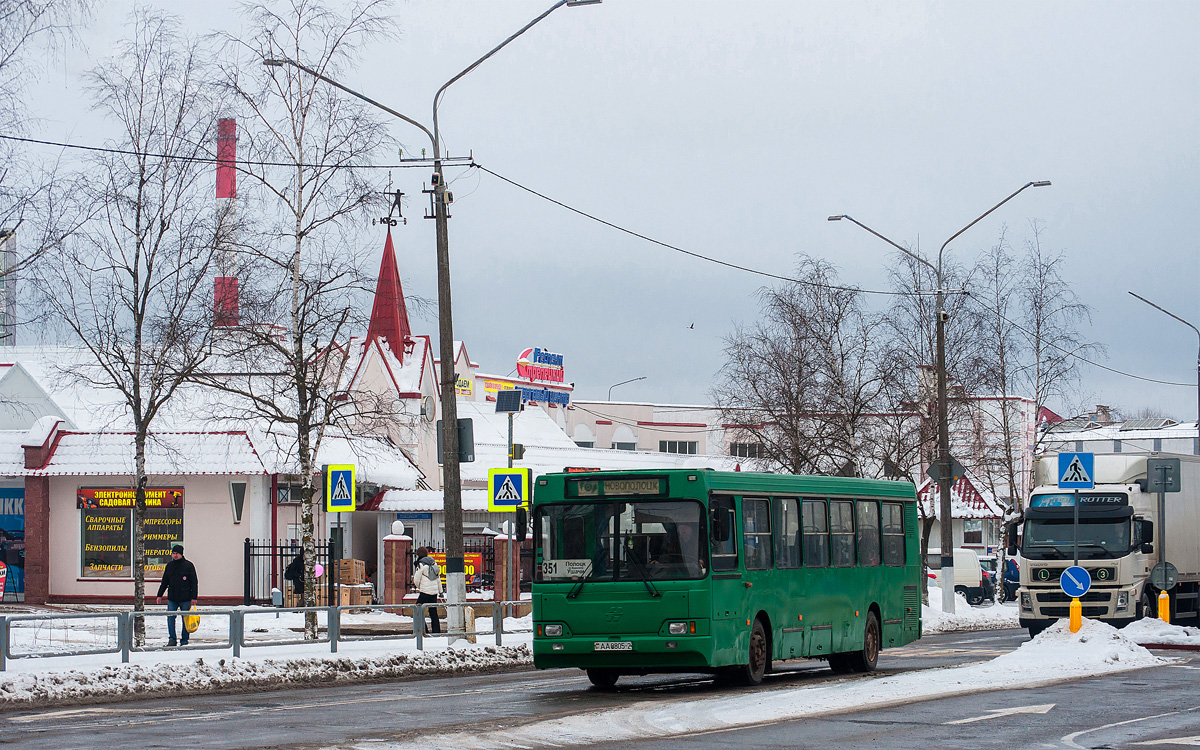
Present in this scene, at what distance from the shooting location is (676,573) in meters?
17.2

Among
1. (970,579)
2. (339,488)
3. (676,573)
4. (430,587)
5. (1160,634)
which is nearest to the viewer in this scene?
(676,573)

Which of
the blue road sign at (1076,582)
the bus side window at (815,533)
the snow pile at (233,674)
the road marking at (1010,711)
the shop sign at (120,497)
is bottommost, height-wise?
the snow pile at (233,674)

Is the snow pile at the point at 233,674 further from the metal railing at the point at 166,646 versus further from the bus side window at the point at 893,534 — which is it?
the bus side window at the point at 893,534

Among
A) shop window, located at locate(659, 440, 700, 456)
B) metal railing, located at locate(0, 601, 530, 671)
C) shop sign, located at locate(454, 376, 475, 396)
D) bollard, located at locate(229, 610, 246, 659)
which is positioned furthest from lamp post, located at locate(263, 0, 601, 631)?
shop window, located at locate(659, 440, 700, 456)

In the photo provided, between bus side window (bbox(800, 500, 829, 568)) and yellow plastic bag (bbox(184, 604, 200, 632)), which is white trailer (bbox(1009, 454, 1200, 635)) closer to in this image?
bus side window (bbox(800, 500, 829, 568))

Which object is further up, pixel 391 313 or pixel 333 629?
pixel 391 313

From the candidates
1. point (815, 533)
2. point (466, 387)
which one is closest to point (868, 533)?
point (815, 533)

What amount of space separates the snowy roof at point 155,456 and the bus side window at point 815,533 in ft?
67.6

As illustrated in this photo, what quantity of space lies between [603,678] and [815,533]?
11.8 feet

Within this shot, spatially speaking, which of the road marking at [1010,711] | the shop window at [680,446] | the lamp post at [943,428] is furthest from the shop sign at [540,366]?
the road marking at [1010,711]

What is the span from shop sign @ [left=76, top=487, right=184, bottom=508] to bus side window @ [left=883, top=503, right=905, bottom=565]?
21.8 m

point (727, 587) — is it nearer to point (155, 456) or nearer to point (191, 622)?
point (191, 622)

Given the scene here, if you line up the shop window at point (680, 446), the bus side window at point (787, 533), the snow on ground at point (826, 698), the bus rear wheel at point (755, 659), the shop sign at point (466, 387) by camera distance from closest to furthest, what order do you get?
the snow on ground at point (826, 698)
the bus rear wheel at point (755, 659)
the bus side window at point (787, 533)
the shop sign at point (466, 387)
the shop window at point (680, 446)

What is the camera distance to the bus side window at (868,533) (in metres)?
21.2
